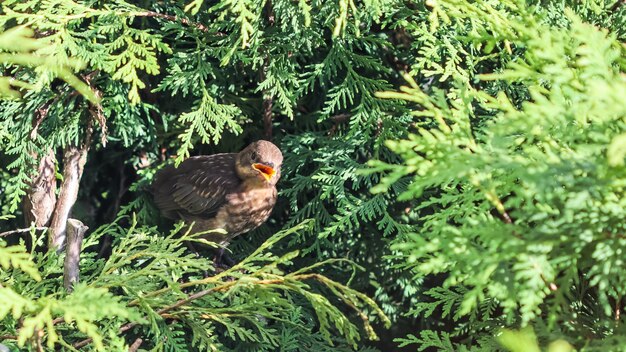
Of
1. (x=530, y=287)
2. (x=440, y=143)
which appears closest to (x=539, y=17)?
(x=440, y=143)

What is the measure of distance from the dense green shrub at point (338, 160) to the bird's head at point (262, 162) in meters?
0.10

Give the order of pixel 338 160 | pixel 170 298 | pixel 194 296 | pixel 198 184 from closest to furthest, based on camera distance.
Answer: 1. pixel 194 296
2. pixel 170 298
3. pixel 338 160
4. pixel 198 184

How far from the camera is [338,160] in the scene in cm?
354

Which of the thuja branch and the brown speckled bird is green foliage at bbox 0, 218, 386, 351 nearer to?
the thuja branch

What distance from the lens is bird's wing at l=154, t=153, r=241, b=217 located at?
12.5 ft

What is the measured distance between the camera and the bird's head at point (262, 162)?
3586 mm

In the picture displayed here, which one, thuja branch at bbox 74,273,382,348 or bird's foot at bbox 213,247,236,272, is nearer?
thuja branch at bbox 74,273,382,348

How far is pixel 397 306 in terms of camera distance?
4.01m

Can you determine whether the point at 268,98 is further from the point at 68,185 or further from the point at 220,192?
the point at 68,185

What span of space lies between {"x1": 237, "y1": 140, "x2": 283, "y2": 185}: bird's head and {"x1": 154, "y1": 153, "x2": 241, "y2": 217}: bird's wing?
117 millimetres

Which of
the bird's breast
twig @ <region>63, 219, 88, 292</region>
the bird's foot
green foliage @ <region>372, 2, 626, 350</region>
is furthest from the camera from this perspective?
the bird's foot

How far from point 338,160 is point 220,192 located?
71cm

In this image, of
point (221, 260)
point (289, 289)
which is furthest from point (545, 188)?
point (221, 260)

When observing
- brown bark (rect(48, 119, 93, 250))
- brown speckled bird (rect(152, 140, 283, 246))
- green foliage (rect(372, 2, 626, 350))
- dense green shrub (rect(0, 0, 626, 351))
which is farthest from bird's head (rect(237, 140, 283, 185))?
green foliage (rect(372, 2, 626, 350))
